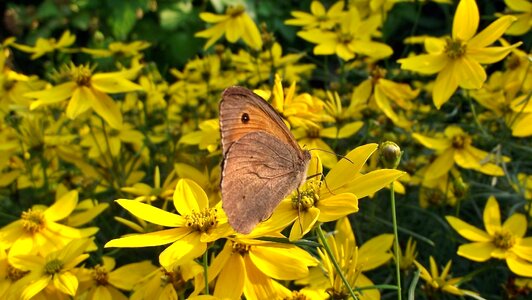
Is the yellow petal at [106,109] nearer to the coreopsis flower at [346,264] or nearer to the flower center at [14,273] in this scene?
the flower center at [14,273]

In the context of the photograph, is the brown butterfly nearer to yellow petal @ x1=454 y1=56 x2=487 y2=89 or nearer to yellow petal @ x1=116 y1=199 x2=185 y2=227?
yellow petal @ x1=116 y1=199 x2=185 y2=227

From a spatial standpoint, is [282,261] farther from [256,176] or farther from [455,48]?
[455,48]

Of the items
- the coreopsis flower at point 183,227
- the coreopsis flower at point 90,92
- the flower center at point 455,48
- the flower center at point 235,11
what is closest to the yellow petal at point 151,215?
the coreopsis flower at point 183,227

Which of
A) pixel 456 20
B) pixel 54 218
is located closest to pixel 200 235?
pixel 54 218

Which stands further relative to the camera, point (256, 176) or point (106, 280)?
point (106, 280)

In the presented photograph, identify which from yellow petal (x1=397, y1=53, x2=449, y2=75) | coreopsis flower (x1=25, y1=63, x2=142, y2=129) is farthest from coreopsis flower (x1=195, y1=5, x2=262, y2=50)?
yellow petal (x1=397, y1=53, x2=449, y2=75)

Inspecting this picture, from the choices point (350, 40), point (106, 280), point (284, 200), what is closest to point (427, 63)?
point (350, 40)
